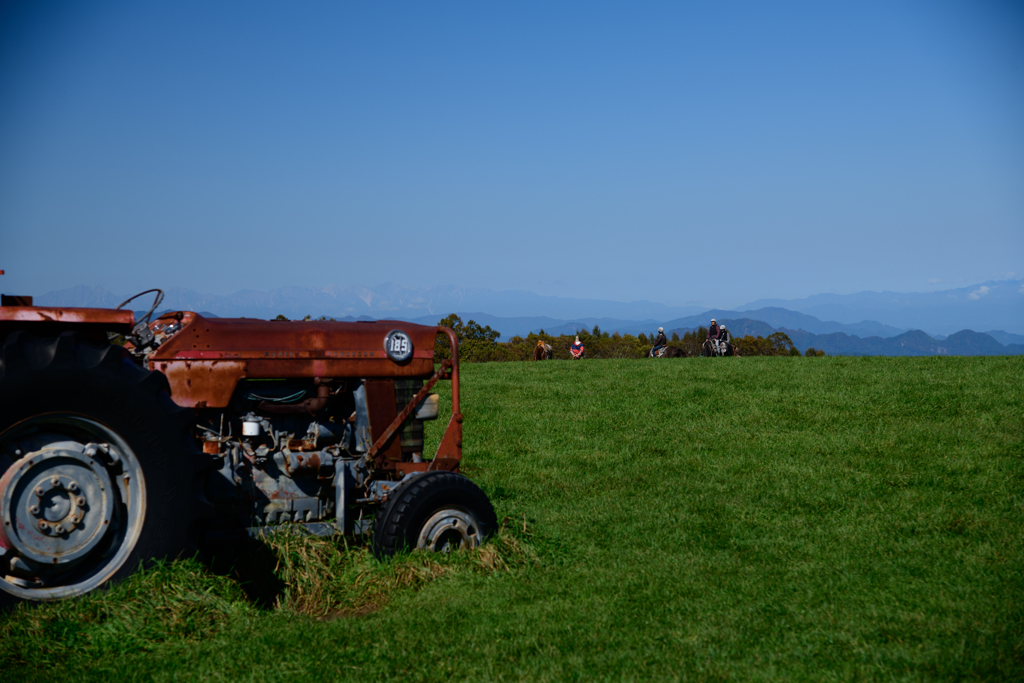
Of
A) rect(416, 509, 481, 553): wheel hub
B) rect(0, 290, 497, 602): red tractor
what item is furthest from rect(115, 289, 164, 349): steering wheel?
rect(416, 509, 481, 553): wheel hub

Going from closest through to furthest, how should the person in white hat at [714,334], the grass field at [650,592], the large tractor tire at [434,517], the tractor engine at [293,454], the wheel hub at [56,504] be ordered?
the grass field at [650,592]
the wheel hub at [56,504]
the large tractor tire at [434,517]
the tractor engine at [293,454]
the person in white hat at [714,334]

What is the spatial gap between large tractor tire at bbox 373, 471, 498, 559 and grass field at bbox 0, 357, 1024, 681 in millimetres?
149

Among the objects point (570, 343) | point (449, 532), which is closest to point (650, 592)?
point (449, 532)

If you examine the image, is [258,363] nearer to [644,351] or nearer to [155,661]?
[155,661]

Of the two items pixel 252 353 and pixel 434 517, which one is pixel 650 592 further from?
pixel 252 353

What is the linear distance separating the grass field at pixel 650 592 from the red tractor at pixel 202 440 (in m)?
0.29

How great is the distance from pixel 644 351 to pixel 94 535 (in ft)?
138

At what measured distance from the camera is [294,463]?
5.94 meters

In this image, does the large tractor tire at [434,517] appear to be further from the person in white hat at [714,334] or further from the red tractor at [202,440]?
the person in white hat at [714,334]

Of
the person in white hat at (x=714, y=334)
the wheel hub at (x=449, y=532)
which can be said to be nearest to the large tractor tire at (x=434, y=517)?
the wheel hub at (x=449, y=532)

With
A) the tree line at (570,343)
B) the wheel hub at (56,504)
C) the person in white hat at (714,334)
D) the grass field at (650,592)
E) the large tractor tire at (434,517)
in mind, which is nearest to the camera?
the grass field at (650,592)

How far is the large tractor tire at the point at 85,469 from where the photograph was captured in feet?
15.2

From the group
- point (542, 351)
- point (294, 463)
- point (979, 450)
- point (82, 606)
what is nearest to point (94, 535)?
point (82, 606)

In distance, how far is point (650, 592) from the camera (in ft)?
18.7
